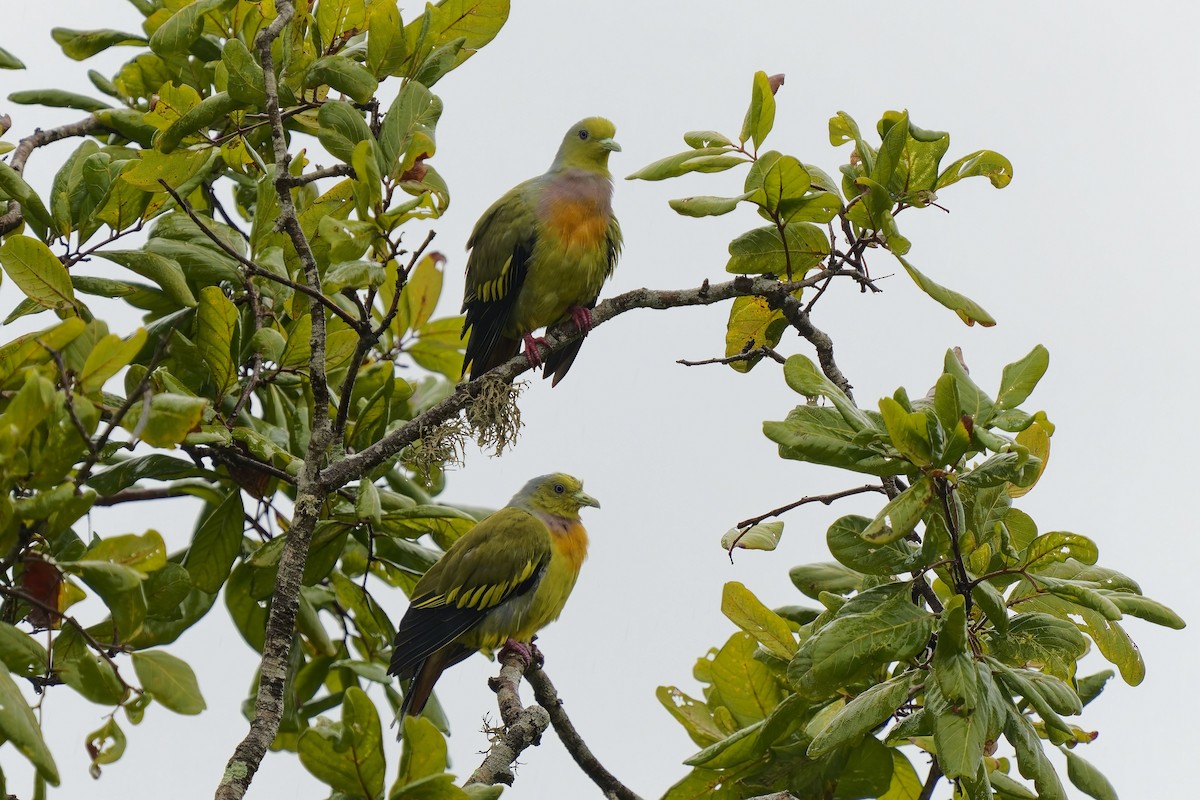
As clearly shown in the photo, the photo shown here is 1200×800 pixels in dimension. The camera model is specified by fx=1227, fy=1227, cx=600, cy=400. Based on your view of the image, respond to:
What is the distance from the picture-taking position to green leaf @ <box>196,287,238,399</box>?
366 cm

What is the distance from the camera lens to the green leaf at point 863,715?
2.44 metres

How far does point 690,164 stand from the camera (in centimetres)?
299

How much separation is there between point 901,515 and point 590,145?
12.3ft

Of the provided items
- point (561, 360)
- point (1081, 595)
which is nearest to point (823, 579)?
point (1081, 595)

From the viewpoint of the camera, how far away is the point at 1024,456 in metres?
2.34

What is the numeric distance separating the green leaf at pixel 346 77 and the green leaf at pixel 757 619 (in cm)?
167

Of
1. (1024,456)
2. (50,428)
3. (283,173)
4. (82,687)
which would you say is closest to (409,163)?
(283,173)

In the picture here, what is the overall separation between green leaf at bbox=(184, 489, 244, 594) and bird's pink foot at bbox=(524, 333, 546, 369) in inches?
45.8

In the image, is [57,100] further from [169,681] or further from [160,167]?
[169,681]

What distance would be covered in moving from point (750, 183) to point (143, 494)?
217cm

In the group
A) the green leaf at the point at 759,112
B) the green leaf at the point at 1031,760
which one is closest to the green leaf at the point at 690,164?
the green leaf at the point at 759,112

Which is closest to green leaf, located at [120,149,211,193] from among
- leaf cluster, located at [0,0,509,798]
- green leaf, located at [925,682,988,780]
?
leaf cluster, located at [0,0,509,798]

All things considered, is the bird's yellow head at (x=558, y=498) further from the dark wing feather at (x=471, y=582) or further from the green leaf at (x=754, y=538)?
the green leaf at (x=754, y=538)

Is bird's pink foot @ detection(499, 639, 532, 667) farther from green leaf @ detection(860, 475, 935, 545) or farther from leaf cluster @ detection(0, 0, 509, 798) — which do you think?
green leaf @ detection(860, 475, 935, 545)
